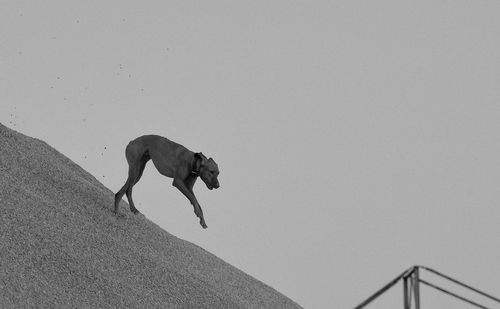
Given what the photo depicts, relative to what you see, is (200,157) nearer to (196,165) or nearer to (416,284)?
(196,165)

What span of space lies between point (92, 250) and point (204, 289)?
151cm

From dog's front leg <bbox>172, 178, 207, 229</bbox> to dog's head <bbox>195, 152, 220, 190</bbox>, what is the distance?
0.83 feet

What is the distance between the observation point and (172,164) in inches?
483

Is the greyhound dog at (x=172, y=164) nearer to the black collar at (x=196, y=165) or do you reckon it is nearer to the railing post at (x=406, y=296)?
the black collar at (x=196, y=165)

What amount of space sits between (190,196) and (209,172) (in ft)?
1.28

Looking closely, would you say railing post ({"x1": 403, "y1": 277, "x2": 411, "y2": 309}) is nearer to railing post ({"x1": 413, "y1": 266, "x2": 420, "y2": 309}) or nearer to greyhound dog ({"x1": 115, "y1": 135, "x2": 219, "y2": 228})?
railing post ({"x1": 413, "y1": 266, "x2": 420, "y2": 309})

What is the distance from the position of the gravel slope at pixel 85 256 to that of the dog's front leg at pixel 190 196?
884 mm

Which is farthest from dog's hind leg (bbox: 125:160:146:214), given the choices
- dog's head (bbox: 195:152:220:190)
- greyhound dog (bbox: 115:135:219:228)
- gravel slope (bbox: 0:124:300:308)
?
dog's head (bbox: 195:152:220:190)

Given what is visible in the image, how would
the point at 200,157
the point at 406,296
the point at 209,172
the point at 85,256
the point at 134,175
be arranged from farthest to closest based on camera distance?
the point at 134,175, the point at 200,157, the point at 209,172, the point at 85,256, the point at 406,296

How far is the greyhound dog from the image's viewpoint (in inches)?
468

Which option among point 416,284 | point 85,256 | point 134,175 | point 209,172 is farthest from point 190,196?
point 416,284

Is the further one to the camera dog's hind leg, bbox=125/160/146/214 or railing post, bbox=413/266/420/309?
dog's hind leg, bbox=125/160/146/214

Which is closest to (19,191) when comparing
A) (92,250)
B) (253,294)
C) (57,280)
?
(92,250)

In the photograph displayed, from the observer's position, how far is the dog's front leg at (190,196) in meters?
11.7
